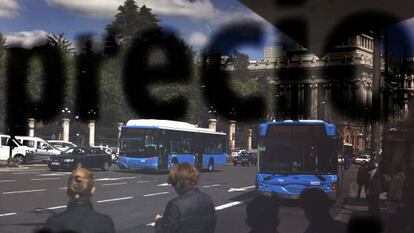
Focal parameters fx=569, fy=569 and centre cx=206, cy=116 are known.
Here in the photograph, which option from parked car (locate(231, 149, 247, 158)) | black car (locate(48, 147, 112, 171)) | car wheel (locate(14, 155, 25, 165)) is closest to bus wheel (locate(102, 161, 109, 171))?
black car (locate(48, 147, 112, 171))

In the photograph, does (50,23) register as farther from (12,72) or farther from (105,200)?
(105,200)

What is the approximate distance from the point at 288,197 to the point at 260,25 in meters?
0.92

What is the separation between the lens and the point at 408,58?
10.1 feet

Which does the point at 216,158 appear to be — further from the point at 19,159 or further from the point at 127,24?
the point at 19,159

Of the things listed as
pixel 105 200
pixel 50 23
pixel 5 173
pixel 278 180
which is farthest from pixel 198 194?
pixel 5 173

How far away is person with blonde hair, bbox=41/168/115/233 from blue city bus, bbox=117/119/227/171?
595 millimetres

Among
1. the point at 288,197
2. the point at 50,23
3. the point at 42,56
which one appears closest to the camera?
the point at 50,23

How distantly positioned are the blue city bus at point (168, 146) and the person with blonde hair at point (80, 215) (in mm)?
595

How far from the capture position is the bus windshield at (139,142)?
2.71 m

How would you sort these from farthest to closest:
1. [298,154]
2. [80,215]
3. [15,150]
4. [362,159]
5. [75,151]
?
[15,150]
[298,154]
[75,151]
[362,159]
[80,215]

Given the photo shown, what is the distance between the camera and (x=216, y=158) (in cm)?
290

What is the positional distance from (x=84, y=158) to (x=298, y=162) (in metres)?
1.12

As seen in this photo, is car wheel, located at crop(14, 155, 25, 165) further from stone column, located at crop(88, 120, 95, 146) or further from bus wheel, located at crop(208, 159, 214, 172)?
bus wheel, located at crop(208, 159, 214, 172)

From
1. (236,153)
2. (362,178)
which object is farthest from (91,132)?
(362,178)
